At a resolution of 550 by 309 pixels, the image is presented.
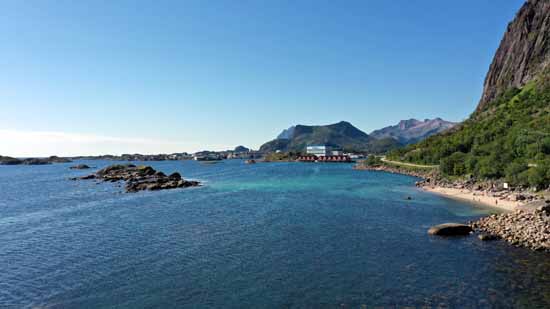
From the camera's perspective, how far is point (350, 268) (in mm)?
35844

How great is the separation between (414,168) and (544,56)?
94227 millimetres

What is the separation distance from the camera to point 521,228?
4506cm

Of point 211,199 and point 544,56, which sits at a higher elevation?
point 544,56

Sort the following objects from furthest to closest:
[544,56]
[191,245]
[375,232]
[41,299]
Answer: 1. [544,56]
2. [375,232]
3. [191,245]
4. [41,299]

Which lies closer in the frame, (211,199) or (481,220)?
(481,220)

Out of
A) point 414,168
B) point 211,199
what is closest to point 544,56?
point 414,168

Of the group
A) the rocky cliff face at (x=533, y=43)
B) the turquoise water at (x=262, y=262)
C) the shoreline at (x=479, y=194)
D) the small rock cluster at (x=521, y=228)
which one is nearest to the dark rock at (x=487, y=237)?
the small rock cluster at (x=521, y=228)

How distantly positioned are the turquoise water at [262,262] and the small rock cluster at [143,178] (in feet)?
143

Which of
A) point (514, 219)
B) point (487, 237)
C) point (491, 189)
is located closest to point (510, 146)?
point (491, 189)

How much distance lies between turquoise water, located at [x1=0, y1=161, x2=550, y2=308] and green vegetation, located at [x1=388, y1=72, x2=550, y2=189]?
72.6 ft

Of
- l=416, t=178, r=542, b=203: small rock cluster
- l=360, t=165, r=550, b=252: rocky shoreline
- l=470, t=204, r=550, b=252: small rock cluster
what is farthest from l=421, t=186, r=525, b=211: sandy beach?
l=470, t=204, r=550, b=252: small rock cluster

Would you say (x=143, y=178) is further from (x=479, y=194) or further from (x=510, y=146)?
(x=510, y=146)

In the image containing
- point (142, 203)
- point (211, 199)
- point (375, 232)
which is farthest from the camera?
point (211, 199)

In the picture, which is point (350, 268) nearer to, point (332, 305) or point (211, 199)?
point (332, 305)
